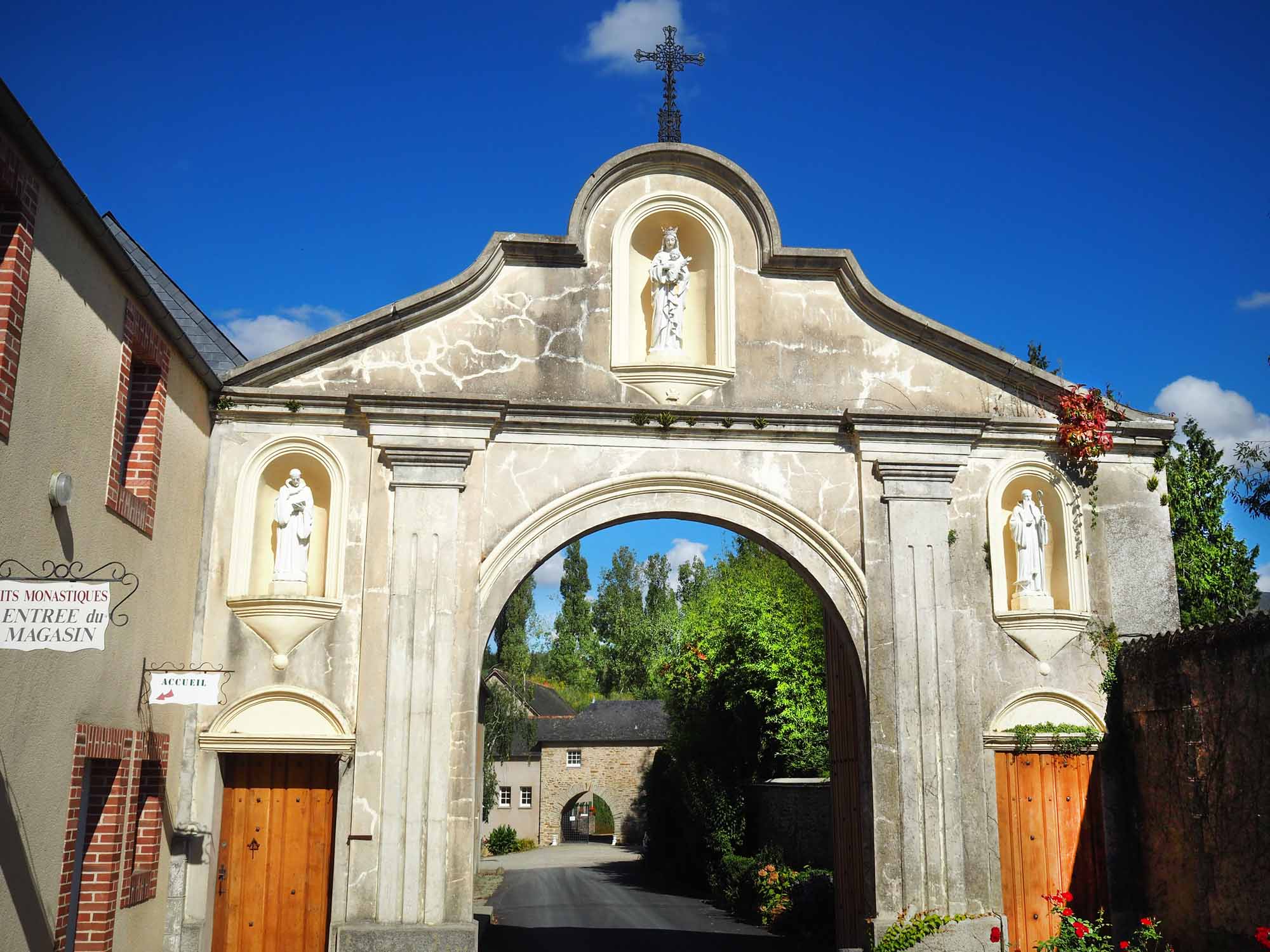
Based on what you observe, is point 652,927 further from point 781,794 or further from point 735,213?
point 735,213

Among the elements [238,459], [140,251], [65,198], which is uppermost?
[140,251]

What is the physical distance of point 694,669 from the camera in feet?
80.7

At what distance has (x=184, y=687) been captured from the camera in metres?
8.45

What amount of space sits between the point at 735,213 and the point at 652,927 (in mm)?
10924

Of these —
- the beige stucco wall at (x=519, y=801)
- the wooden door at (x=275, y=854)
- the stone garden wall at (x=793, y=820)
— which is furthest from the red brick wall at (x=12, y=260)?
the beige stucco wall at (x=519, y=801)

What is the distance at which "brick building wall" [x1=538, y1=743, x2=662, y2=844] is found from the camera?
43594 millimetres

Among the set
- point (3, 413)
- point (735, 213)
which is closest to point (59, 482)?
point (3, 413)

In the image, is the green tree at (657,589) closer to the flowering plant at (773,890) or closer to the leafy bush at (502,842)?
the leafy bush at (502,842)

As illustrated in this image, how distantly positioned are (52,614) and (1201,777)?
8458 mm

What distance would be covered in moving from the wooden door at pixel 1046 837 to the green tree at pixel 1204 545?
7975 mm

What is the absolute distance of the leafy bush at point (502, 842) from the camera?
39781mm

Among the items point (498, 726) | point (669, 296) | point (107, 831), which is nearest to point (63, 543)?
point (107, 831)

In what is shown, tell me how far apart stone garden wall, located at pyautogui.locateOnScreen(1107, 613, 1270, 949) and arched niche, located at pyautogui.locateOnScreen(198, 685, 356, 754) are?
6.90 meters

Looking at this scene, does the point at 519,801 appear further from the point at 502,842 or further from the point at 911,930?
the point at 911,930
